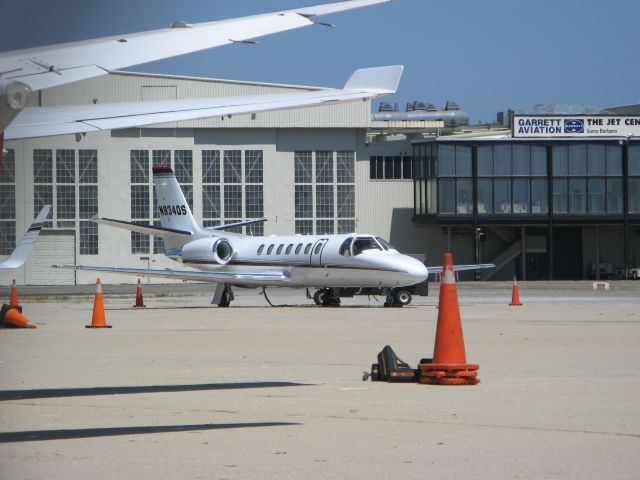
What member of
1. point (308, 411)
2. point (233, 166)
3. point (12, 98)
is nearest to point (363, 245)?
point (308, 411)

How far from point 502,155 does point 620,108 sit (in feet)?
59.8

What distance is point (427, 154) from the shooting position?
74.5 m

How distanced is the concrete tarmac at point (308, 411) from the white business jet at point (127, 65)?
2.06 metres

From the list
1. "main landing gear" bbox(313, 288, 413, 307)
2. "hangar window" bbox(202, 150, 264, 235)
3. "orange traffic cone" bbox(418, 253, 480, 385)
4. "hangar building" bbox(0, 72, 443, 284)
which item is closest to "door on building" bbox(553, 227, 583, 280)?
"hangar building" bbox(0, 72, 443, 284)

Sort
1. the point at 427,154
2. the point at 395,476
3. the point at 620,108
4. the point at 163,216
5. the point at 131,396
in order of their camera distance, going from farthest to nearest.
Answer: the point at 620,108 → the point at 427,154 → the point at 163,216 → the point at 131,396 → the point at 395,476

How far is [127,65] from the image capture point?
7.25 m

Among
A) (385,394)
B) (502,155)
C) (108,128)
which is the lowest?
(385,394)

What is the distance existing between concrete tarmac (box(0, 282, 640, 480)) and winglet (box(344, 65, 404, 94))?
8.63 ft

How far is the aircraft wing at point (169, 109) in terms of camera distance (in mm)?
7965

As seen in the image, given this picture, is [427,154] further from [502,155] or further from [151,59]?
[151,59]

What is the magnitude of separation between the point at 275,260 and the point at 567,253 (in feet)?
151

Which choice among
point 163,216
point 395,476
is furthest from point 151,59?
point 163,216

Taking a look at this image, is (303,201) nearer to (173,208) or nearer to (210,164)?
(210,164)

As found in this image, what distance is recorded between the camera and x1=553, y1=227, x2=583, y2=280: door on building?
255 ft
